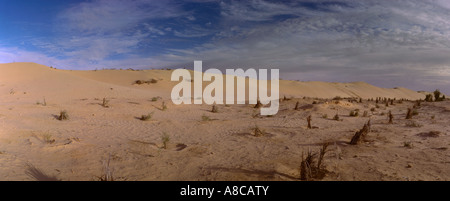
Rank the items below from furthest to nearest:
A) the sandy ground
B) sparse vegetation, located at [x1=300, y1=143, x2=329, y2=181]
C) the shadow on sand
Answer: the sandy ground, the shadow on sand, sparse vegetation, located at [x1=300, y1=143, x2=329, y2=181]

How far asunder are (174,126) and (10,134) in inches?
166

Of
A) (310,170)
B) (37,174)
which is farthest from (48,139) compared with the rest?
(310,170)

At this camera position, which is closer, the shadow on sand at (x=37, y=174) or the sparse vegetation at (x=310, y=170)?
the sparse vegetation at (x=310, y=170)

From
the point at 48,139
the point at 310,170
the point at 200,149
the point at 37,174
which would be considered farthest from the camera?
the point at 48,139

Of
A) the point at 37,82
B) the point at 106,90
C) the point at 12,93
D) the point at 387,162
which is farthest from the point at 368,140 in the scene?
the point at 37,82

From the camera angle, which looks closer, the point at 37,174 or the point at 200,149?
the point at 37,174

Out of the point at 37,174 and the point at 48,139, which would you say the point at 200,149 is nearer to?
the point at 37,174

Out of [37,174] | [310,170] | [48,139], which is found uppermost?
[48,139]

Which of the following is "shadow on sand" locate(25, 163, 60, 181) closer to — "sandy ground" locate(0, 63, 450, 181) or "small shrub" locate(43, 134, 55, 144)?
"sandy ground" locate(0, 63, 450, 181)

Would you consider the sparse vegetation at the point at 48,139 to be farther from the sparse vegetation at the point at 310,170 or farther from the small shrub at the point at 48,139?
the sparse vegetation at the point at 310,170

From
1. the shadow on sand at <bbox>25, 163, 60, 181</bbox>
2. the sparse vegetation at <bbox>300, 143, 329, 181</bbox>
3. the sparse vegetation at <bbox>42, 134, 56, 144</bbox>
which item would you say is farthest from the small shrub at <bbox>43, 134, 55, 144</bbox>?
the sparse vegetation at <bbox>300, 143, 329, 181</bbox>

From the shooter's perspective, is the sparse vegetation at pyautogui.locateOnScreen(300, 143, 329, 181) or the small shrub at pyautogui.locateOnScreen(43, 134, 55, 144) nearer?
the sparse vegetation at pyautogui.locateOnScreen(300, 143, 329, 181)

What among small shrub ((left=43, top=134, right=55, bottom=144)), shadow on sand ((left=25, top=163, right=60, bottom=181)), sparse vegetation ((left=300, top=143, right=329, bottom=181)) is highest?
small shrub ((left=43, top=134, right=55, bottom=144))

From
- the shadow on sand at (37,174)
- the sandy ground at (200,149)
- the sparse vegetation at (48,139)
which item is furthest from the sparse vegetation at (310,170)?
the sparse vegetation at (48,139)
